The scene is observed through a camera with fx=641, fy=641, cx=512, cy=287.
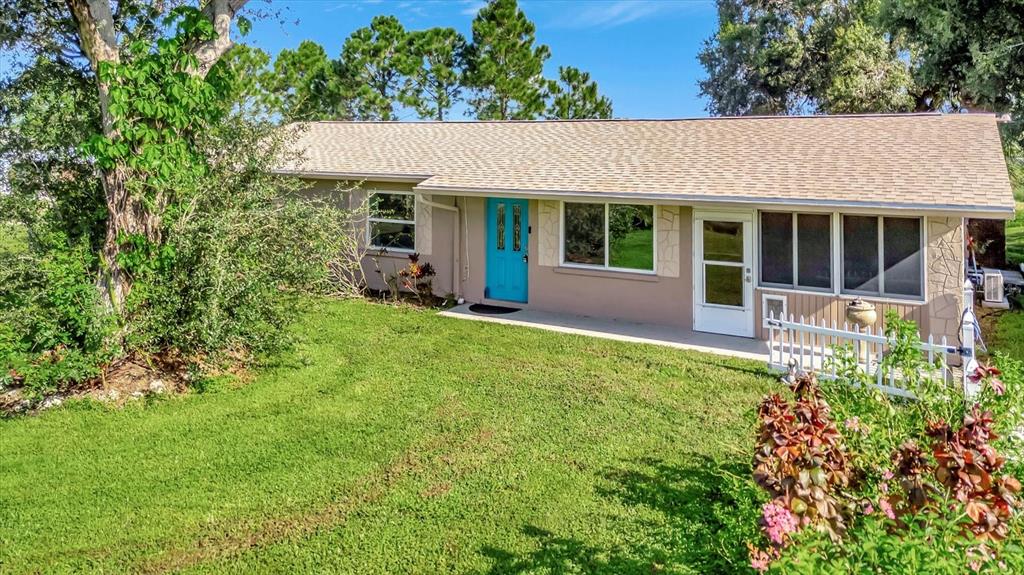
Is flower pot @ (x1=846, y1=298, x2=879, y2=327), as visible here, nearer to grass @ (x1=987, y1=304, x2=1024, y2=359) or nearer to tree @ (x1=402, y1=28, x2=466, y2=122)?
grass @ (x1=987, y1=304, x2=1024, y2=359)

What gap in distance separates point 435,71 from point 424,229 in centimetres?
1974

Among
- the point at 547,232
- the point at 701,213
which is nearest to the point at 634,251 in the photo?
the point at 701,213

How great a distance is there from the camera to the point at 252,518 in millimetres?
4727

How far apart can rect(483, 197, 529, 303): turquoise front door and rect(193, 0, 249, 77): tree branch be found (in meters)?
5.54

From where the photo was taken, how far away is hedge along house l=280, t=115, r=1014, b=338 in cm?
895

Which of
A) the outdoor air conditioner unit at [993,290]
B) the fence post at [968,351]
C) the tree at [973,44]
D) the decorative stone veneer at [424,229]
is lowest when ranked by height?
the fence post at [968,351]

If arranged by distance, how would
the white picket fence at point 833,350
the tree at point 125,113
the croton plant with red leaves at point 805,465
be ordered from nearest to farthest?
1. the croton plant with red leaves at point 805,465
2. the white picket fence at point 833,350
3. the tree at point 125,113

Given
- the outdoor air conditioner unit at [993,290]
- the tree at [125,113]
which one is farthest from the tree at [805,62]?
the tree at [125,113]

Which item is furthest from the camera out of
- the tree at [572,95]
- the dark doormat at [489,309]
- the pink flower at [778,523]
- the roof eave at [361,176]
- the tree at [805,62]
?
the tree at [572,95]

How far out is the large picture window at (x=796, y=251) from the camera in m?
9.59

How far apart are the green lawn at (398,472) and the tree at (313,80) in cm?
2353

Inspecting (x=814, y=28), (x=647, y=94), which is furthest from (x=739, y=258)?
(x=647, y=94)

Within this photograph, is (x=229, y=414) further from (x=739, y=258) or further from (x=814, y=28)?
(x=814, y=28)

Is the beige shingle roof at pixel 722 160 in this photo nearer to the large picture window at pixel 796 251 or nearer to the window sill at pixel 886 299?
the large picture window at pixel 796 251
